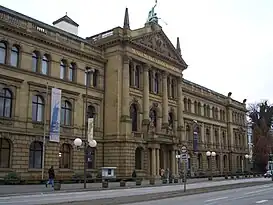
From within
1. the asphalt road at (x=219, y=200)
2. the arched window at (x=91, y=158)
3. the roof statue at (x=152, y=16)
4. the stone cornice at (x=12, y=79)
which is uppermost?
the roof statue at (x=152, y=16)

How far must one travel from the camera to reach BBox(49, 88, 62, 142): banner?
41.2 metres

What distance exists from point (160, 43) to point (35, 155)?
27.3 meters

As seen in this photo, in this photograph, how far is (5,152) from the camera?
1490 inches

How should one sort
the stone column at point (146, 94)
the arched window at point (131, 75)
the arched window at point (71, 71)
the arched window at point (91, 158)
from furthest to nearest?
the stone column at point (146, 94) < the arched window at point (131, 75) < the arched window at point (91, 158) < the arched window at point (71, 71)

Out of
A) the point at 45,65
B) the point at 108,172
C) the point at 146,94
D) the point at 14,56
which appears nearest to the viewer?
the point at 14,56

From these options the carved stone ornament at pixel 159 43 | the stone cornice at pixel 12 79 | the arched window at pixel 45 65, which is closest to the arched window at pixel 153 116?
the carved stone ornament at pixel 159 43

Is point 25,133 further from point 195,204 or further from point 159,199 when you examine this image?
point 195,204

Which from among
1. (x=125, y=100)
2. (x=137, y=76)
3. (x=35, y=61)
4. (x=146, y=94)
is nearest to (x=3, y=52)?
(x=35, y=61)

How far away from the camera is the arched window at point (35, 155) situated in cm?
4034

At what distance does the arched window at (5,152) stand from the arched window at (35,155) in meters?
2.78

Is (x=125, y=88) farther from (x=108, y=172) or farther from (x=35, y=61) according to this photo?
(x=35, y=61)

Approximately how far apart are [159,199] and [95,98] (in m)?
29.1

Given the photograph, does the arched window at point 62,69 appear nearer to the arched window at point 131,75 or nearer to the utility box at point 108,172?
the arched window at point 131,75

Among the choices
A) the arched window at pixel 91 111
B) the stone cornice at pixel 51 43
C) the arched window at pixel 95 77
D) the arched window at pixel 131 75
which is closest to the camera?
the stone cornice at pixel 51 43
